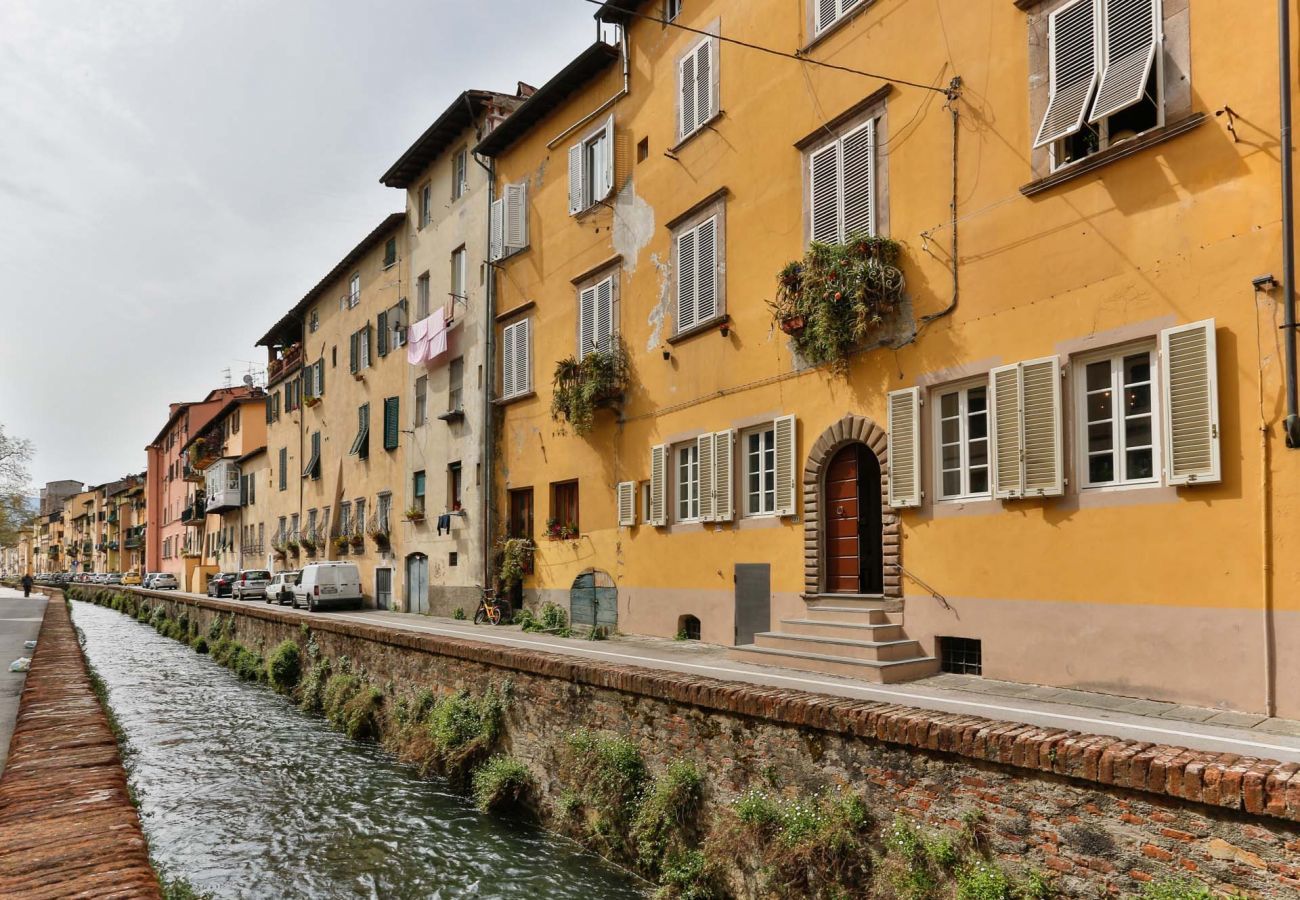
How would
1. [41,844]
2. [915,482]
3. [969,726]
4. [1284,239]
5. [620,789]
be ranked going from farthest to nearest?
[915,482] < [620,789] < [1284,239] < [969,726] < [41,844]

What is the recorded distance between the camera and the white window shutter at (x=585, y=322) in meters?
18.0

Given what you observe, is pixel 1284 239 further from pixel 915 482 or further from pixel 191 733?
→ pixel 191 733

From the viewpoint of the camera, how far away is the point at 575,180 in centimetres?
1877

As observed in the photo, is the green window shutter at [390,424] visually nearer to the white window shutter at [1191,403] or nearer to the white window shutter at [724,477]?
the white window shutter at [724,477]

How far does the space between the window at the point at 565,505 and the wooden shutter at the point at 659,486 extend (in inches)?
120

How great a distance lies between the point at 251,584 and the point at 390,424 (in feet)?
45.7

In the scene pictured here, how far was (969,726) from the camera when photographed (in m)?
5.77

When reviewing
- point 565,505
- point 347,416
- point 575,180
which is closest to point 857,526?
point 565,505

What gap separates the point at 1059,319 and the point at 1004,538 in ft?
7.69

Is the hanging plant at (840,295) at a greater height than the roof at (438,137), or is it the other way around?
the roof at (438,137)

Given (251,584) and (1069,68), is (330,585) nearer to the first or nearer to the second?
(251,584)

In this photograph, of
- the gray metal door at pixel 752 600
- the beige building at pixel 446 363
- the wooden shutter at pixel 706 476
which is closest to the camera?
the gray metal door at pixel 752 600

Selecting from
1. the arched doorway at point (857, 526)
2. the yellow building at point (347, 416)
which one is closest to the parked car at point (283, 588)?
the yellow building at point (347, 416)

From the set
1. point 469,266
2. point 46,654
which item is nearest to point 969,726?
point 46,654
